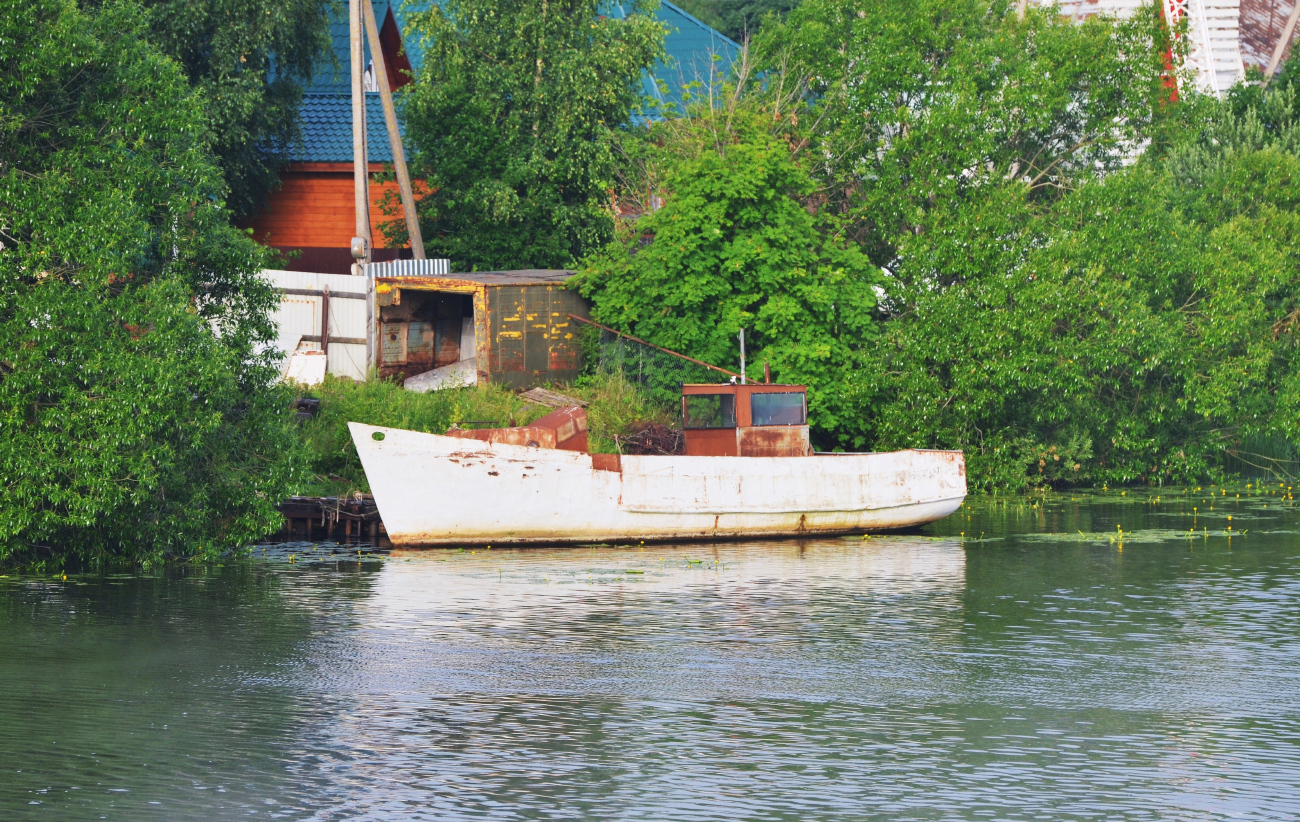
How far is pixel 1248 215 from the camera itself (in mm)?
37656

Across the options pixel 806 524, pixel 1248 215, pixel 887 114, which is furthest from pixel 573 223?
pixel 1248 215

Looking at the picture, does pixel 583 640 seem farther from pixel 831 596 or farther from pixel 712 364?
pixel 712 364

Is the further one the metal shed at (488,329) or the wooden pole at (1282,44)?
the wooden pole at (1282,44)

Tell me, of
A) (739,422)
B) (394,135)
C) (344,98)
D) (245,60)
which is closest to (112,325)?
(739,422)

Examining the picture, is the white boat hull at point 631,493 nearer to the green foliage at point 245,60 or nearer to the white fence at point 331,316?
the white fence at point 331,316

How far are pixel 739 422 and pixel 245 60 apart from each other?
17039mm

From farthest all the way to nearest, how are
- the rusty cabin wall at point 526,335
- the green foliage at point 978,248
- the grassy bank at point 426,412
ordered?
the rusty cabin wall at point 526,335 → the green foliage at point 978,248 → the grassy bank at point 426,412

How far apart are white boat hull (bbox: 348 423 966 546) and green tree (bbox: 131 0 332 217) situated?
13.4 meters

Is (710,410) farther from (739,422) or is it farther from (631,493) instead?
(631,493)

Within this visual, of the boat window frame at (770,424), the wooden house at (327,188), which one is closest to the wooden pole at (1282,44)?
the wooden house at (327,188)

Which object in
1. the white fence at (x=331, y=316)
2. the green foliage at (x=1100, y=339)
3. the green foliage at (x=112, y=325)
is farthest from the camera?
the white fence at (x=331, y=316)

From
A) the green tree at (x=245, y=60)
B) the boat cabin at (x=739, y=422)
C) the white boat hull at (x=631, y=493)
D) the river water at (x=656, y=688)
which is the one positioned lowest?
the river water at (x=656, y=688)

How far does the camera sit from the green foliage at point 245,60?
35.4m

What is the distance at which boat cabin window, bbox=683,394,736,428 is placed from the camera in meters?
27.2
